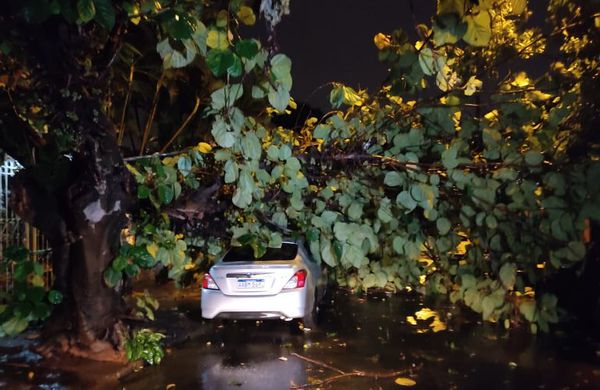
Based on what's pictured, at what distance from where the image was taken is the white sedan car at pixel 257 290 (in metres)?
8.30

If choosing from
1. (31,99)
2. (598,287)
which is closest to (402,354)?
(598,287)

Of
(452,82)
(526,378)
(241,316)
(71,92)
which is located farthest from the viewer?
(241,316)

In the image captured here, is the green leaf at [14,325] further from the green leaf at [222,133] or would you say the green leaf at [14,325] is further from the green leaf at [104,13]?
the green leaf at [104,13]

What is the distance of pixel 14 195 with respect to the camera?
6.39 meters

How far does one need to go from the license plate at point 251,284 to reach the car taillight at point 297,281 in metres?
0.36

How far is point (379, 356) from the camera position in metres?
7.31

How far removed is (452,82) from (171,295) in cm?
872

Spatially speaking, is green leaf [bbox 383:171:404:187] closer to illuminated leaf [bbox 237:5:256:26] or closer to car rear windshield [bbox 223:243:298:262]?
illuminated leaf [bbox 237:5:256:26]

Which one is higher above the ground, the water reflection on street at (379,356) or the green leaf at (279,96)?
the green leaf at (279,96)

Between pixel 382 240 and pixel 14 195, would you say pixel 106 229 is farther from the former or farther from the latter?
pixel 382 240

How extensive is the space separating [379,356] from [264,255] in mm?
2554

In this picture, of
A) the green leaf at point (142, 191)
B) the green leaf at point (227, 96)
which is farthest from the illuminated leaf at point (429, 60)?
the green leaf at point (142, 191)

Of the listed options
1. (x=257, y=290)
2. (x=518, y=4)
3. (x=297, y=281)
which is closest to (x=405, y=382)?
(x=297, y=281)

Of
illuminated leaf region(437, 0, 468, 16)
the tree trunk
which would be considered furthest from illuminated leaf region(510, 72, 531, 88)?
the tree trunk
